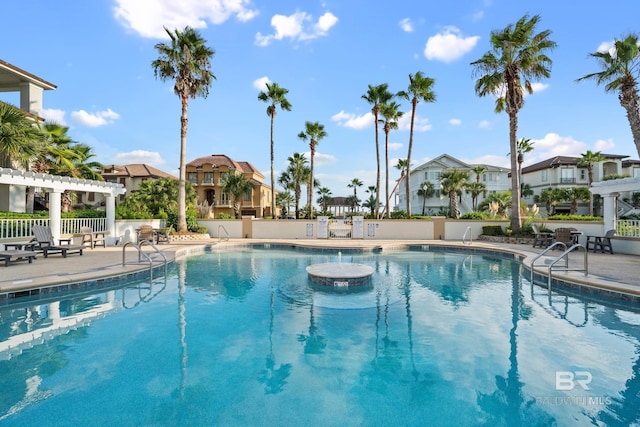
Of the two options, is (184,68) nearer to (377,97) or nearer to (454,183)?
(377,97)

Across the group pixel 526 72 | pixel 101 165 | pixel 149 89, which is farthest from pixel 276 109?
pixel 526 72

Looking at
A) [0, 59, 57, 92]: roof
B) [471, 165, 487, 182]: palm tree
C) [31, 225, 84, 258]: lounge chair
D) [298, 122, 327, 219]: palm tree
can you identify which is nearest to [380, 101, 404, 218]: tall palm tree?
[298, 122, 327, 219]: palm tree

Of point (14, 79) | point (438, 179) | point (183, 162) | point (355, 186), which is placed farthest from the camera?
point (355, 186)

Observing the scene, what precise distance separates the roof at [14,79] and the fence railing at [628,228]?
33.7 meters

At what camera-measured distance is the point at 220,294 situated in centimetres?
815

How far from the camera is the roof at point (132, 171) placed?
4369 centimetres

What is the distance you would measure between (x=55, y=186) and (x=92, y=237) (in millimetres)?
2773

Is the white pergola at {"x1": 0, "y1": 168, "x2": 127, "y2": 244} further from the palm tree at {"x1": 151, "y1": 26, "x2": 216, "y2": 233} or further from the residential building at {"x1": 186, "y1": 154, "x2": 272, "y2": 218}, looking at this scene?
the residential building at {"x1": 186, "y1": 154, "x2": 272, "y2": 218}

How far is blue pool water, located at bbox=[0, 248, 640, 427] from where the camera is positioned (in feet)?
11.2

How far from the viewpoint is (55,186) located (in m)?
13.0

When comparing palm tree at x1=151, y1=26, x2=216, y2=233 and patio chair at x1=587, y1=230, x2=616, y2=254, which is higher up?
palm tree at x1=151, y1=26, x2=216, y2=233

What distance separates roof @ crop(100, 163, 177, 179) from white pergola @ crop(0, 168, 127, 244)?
31028 millimetres

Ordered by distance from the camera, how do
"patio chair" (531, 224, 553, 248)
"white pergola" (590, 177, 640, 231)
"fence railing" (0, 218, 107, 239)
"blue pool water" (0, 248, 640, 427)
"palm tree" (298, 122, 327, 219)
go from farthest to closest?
"palm tree" (298, 122, 327, 219) → "patio chair" (531, 224, 553, 248) → "white pergola" (590, 177, 640, 231) → "fence railing" (0, 218, 107, 239) → "blue pool water" (0, 248, 640, 427)

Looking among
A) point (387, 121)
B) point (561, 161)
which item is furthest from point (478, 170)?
point (387, 121)
